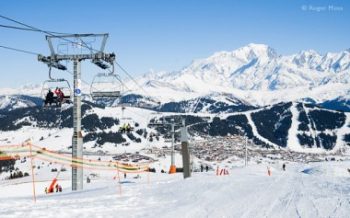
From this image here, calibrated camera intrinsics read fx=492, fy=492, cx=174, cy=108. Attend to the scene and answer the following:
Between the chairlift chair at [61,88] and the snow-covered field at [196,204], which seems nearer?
the snow-covered field at [196,204]

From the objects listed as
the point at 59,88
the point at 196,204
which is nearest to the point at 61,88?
the point at 59,88

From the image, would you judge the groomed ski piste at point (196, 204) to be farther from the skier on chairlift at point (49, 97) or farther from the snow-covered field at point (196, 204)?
the skier on chairlift at point (49, 97)

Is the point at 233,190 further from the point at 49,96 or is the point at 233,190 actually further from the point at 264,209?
the point at 49,96

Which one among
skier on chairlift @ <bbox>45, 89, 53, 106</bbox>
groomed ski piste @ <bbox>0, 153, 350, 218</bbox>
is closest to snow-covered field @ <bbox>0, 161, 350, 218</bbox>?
groomed ski piste @ <bbox>0, 153, 350, 218</bbox>

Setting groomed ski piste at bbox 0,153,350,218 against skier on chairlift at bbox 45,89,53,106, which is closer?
groomed ski piste at bbox 0,153,350,218

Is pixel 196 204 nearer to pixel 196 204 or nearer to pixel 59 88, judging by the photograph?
pixel 196 204

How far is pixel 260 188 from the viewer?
93.8 ft

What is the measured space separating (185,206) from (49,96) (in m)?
21.6

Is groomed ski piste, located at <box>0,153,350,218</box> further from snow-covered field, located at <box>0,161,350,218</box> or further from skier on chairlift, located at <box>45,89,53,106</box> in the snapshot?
skier on chairlift, located at <box>45,89,53,106</box>

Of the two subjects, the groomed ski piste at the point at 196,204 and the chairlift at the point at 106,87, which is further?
the chairlift at the point at 106,87

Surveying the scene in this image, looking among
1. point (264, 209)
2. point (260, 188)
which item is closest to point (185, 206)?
point (264, 209)

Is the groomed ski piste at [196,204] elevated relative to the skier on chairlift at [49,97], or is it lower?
lower

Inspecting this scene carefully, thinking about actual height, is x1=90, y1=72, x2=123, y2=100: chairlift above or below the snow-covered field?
above

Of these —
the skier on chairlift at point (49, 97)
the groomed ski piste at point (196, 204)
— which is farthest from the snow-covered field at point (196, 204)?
the skier on chairlift at point (49, 97)
